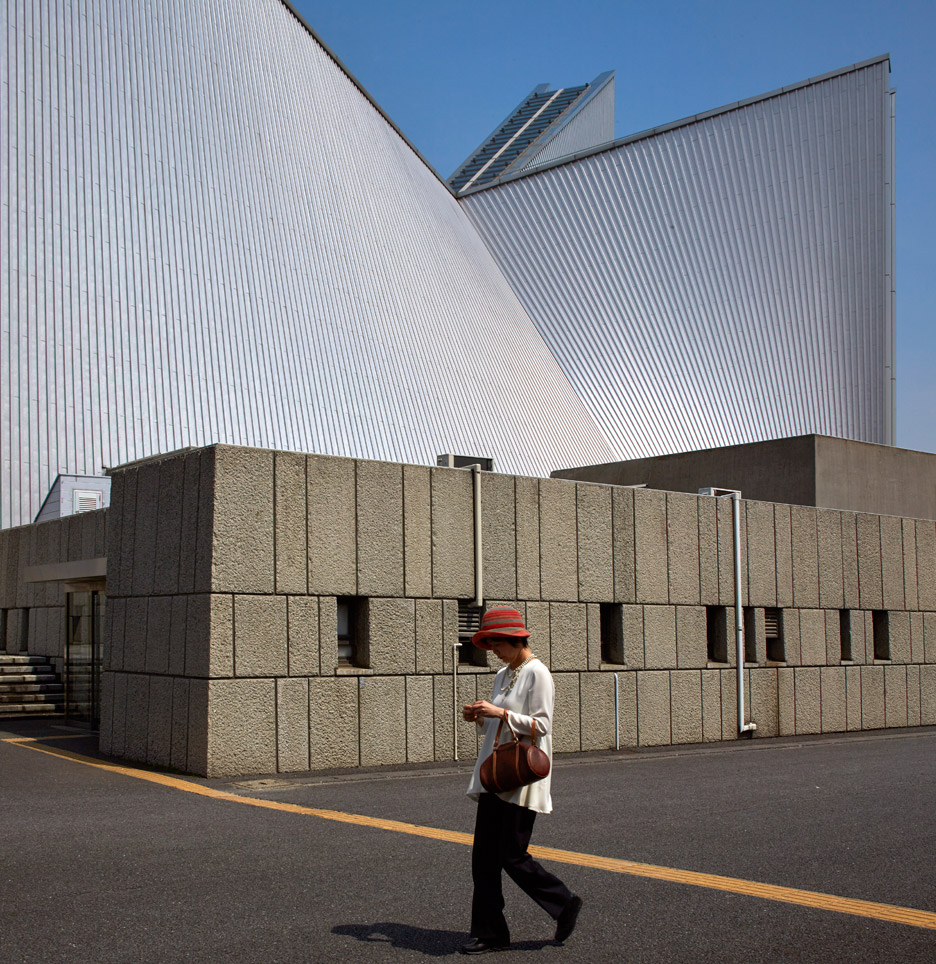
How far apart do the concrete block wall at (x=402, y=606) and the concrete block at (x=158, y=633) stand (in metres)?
0.03

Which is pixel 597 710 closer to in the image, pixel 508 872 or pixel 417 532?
pixel 417 532

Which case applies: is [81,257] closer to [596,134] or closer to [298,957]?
[298,957]

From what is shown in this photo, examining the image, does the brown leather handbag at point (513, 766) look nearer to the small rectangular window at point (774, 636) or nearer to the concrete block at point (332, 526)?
the concrete block at point (332, 526)

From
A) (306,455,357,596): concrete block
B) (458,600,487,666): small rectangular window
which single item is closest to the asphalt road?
(306,455,357,596): concrete block

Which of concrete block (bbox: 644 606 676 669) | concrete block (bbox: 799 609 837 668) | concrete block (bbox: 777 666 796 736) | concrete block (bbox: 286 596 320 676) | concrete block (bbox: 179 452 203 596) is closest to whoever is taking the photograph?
concrete block (bbox: 179 452 203 596)

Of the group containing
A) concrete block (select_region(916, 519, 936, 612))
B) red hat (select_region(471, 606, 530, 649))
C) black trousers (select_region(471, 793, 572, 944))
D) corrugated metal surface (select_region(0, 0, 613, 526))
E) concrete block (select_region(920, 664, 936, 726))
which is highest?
corrugated metal surface (select_region(0, 0, 613, 526))

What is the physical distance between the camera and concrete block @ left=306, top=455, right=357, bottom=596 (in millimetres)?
11258

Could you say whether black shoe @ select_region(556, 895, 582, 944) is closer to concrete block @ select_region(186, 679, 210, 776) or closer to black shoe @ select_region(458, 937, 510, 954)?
black shoe @ select_region(458, 937, 510, 954)

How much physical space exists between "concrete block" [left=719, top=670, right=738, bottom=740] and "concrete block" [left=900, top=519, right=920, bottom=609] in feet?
15.8

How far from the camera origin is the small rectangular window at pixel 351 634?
11609 millimetres

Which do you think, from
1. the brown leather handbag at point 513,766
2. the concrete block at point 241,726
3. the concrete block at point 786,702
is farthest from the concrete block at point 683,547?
the brown leather handbag at point 513,766

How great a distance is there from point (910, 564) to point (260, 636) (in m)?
12.4

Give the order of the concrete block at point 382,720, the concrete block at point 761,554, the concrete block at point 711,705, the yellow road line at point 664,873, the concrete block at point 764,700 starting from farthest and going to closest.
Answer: the concrete block at point 761,554
the concrete block at point 764,700
the concrete block at point 711,705
the concrete block at point 382,720
the yellow road line at point 664,873

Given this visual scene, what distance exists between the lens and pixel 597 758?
498 inches
